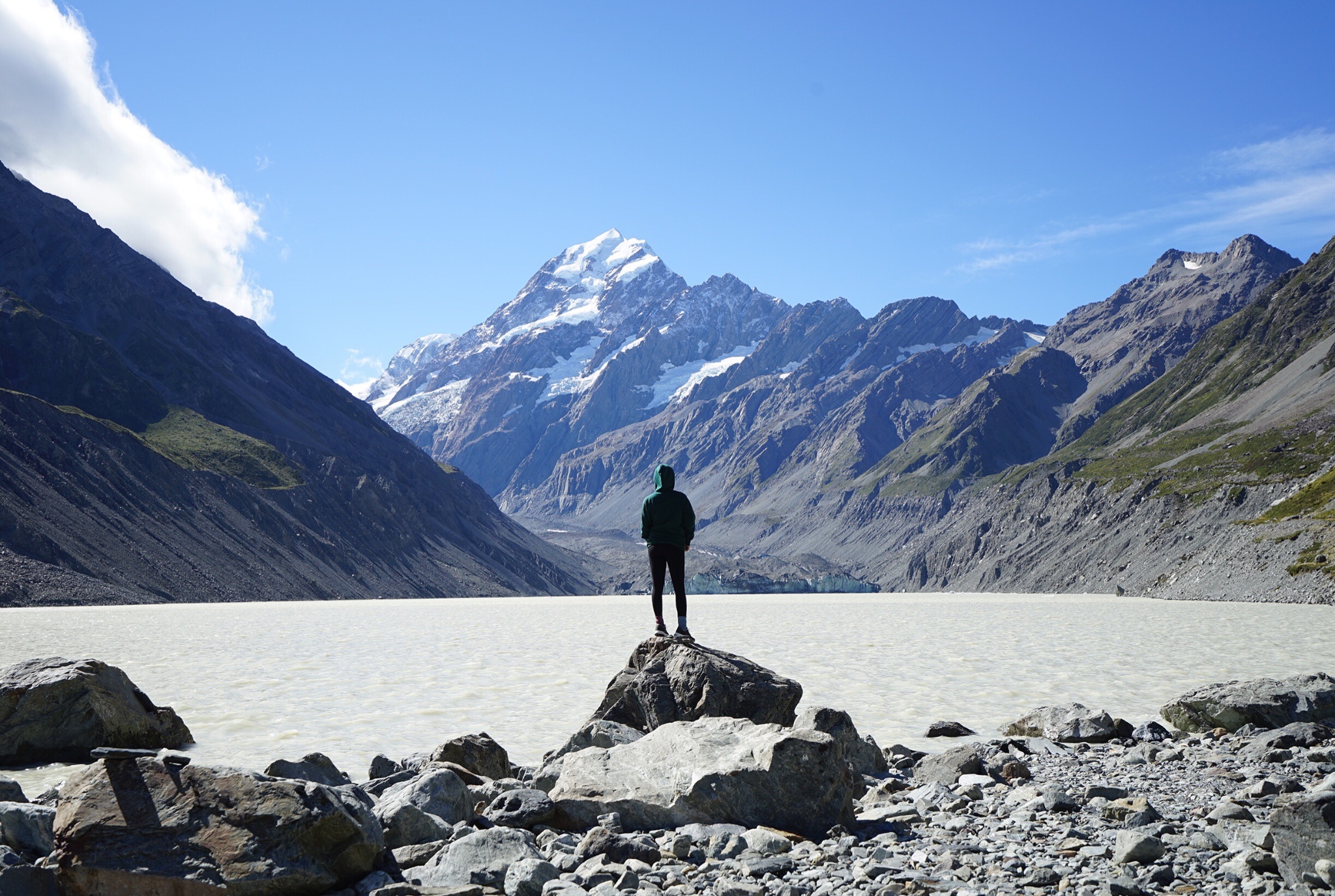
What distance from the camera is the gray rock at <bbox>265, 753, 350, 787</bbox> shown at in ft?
31.0

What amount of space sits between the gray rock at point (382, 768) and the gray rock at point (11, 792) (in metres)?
3.40

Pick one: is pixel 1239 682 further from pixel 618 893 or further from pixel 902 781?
pixel 618 893

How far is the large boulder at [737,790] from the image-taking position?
8.66m

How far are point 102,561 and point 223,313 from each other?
114 meters

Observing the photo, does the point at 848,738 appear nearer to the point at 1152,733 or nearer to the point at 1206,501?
the point at 1152,733

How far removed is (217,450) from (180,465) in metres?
13.4

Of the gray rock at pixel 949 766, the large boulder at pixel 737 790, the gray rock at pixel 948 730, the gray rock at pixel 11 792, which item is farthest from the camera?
the gray rock at pixel 948 730

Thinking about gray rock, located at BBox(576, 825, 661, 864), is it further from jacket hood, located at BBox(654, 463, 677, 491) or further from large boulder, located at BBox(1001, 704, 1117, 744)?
large boulder, located at BBox(1001, 704, 1117, 744)

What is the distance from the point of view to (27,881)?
659 cm

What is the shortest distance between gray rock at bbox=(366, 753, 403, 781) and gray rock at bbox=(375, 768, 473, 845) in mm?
1777

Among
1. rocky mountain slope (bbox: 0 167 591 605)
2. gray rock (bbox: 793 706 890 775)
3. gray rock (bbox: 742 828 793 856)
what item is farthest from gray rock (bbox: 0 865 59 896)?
rocky mountain slope (bbox: 0 167 591 605)

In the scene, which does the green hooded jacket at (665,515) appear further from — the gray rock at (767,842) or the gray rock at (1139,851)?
the gray rock at (1139,851)

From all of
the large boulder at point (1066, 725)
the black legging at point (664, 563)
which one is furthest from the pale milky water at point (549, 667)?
the black legging at point (664, 563)

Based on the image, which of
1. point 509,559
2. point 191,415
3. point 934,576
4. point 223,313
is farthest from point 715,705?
point 223,313
